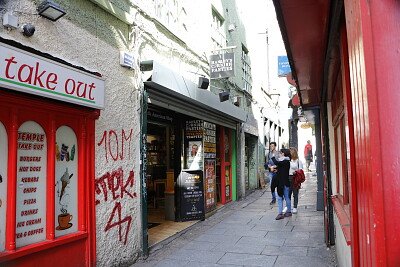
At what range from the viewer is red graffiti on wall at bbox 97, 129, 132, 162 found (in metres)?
4.71

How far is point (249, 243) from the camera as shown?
623 centimetres

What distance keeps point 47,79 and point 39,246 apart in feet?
5.72

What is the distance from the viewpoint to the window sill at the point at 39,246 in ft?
10.7

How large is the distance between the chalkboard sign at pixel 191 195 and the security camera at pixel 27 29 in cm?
496

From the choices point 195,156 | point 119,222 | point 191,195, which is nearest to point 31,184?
point 119,222

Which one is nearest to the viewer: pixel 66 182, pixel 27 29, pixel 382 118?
pixel 382 118

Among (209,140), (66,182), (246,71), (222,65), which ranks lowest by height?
(66,182)

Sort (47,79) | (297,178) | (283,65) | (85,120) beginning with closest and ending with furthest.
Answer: (47,79)
(85,120)
(297,178)
(283,65)

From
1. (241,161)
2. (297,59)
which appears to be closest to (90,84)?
(297,59)

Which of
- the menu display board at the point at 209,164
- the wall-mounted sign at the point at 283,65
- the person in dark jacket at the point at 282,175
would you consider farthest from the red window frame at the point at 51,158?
the wall-mounted sign at the point at 283,65

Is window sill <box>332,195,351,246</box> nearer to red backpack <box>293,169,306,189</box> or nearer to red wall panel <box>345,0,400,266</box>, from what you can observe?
red wall panel <box>345,0,400,266</box>

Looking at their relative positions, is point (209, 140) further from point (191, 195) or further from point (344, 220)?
point (344, 220)

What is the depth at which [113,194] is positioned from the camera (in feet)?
15.8

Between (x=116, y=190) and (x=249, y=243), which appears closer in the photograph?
(x=116, y=190)
